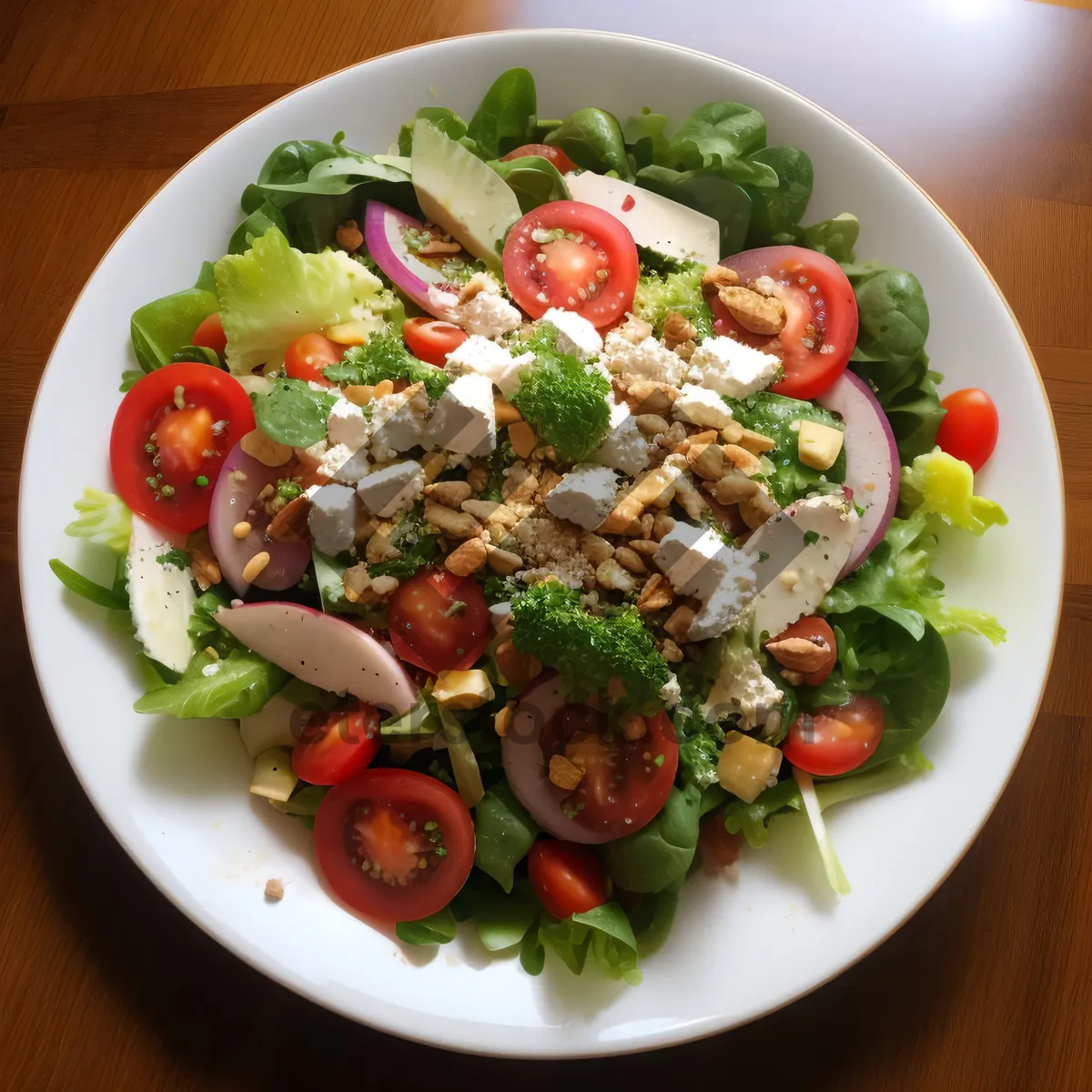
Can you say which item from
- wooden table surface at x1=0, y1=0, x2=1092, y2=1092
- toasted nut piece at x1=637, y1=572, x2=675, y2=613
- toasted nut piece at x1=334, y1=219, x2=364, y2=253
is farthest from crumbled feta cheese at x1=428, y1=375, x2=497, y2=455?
wooden table surface at x1=0, y1=0, x2=1092, y2=1092

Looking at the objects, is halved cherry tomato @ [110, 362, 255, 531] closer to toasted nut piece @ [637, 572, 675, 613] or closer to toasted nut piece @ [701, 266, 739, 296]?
toasted nut piece @ [637, 572, 675, 613]

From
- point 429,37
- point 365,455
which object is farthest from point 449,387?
point 429,37

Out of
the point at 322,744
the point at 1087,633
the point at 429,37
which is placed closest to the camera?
the point at 322,744

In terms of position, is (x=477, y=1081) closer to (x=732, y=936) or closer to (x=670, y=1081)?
(x=670, y=1081)

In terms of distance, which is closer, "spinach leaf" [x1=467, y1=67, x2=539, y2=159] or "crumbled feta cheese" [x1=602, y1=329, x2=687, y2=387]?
"crumbled feta cheese" [x1=602, y1=329, x2=687, y2=387]

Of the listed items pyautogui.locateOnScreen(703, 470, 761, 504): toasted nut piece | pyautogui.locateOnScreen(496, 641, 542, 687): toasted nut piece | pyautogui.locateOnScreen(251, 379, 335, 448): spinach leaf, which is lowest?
pyautogui.locateOnScreen(496, 641, 542, 687): toasted nut piece

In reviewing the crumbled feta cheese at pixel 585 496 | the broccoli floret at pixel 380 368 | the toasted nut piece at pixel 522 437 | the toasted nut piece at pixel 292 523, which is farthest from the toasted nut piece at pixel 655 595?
the toasted nut piece at pixel 292 523
